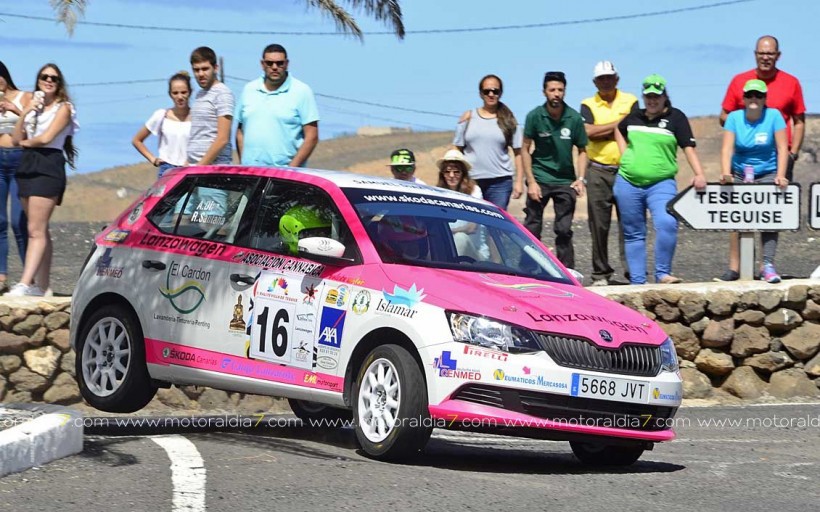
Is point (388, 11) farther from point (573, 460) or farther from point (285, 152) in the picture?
point (573, 460)

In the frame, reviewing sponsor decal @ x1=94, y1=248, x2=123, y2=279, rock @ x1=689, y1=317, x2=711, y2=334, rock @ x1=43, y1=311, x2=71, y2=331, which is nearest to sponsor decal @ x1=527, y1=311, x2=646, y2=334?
sponsor decal @ x1=94, y1=248, x2=123, y2=279

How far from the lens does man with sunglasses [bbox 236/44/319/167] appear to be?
12.8 meters

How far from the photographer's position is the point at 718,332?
13.5 metres

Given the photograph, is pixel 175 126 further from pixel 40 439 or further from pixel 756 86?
pixel 40 439

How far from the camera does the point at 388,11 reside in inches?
423

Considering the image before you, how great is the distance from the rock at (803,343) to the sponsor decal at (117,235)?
6.01 meters

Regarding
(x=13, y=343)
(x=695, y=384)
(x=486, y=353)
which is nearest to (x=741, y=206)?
(x=695, y=384)

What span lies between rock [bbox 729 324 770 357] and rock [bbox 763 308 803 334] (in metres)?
0.08

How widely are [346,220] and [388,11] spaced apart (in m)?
1.87

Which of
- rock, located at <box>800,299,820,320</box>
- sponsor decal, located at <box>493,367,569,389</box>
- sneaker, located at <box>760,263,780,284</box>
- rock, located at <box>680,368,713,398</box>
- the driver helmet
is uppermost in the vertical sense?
the driver helmet

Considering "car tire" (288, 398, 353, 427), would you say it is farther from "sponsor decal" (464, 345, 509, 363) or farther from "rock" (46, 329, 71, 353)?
"sponsor decal" (464, 345, 509, 363)

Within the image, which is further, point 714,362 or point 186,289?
point 714,362

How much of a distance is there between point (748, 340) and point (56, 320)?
6.02 metres

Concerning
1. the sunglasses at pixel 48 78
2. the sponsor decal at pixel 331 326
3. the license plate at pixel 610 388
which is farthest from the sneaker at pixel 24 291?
the license plate at pixel 610 388
